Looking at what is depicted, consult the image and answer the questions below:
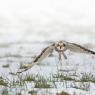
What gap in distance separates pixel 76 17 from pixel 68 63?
16.3 metres

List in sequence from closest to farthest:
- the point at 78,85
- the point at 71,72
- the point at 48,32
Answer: the point at 78,85
the point at 71,72
the point at 48,32

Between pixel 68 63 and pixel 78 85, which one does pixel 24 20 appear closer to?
pixel 68 63

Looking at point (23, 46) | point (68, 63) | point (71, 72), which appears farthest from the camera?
point (23, 46)

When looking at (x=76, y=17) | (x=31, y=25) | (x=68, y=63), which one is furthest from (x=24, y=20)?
(x=68, y=63)

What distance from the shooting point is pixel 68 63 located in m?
12.6

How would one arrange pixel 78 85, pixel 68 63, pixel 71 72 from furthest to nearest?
1. pixel 68 63
2. pixel 71 72
3. pixel 78 85

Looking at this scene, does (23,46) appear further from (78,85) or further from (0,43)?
(78,85)

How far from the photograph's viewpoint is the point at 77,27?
84.4 ft

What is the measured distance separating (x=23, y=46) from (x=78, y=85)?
10.4 m

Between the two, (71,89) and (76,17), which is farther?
(76,17)

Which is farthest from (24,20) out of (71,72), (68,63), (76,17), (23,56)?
(71,72)

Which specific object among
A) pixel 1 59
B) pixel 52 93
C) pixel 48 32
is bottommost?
pixel 52 93

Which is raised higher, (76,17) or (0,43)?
(76,17)

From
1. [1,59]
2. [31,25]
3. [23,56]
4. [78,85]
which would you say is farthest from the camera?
[31,25]
